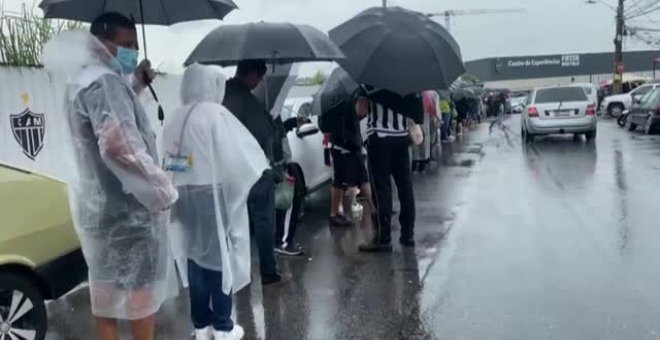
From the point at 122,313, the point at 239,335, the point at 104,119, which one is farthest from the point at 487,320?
the point at 104,119

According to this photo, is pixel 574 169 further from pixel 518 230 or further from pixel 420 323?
pixel 420 323

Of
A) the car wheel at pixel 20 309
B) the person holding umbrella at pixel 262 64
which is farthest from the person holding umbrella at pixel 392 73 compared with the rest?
the car wheel at pixel 20 309

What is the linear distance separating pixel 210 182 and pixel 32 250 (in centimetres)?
113

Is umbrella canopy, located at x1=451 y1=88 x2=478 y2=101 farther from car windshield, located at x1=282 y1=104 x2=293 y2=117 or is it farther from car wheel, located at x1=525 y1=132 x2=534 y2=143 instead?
car windshield, located at x1=282 y1=104 x2=293 y2=117

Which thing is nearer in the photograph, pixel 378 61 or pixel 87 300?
pixel 87 300

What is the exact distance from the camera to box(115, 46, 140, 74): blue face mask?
402cm

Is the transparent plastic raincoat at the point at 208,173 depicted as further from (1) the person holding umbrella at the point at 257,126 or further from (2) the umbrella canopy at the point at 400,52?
(2) the umbrella canopy at the point at 400,52

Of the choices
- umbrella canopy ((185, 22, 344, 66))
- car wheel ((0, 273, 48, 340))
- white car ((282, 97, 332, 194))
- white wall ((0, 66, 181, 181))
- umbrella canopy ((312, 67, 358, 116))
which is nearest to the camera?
car wheel ((0, 273, 48, 340))

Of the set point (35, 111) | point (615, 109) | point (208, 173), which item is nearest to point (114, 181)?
point (208, 173)

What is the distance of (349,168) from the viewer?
8.58 m

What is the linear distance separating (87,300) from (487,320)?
3.24 metres

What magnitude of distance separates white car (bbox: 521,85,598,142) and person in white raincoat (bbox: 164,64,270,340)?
55.0 ft

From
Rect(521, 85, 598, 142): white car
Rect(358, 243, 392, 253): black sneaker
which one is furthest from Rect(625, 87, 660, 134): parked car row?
Rect(358, 243, 392, 253): black sneaker

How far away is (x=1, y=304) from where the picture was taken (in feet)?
14.6
